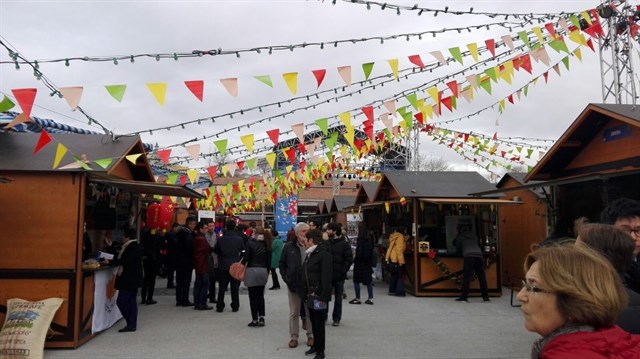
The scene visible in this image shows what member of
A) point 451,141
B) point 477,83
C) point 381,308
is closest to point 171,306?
point 381,308

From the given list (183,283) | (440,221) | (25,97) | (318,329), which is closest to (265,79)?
(25,97)

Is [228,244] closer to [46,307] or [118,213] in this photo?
[118,213]

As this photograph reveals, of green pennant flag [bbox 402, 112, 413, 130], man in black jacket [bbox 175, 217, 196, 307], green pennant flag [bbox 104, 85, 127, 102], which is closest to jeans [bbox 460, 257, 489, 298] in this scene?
green pennant flag [bbox 402, 112, 413, 130]

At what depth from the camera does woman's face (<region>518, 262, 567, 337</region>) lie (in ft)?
5.09

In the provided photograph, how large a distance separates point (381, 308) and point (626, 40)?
760 cm

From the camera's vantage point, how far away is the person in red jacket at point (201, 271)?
30.9 feet

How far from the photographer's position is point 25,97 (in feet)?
18.7

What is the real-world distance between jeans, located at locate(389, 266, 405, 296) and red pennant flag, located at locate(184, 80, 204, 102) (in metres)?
7.01

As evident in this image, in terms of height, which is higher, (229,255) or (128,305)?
(229,255)

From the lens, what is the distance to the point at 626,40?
995cm

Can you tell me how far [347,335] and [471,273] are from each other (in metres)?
4.61

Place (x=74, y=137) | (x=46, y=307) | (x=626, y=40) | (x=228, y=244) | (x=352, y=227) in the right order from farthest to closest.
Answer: (x=352, y=227)
(x=626, y=40)
(x=228, y=244)
(x=74, y=137)
(x=46, y=307)

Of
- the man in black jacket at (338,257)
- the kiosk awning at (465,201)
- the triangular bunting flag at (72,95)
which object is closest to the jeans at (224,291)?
the man in black jacket at (338,257)

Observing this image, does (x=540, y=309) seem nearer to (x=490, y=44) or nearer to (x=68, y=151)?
(x=490, y=44)
